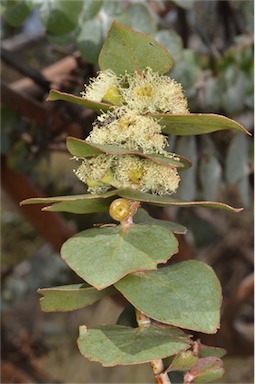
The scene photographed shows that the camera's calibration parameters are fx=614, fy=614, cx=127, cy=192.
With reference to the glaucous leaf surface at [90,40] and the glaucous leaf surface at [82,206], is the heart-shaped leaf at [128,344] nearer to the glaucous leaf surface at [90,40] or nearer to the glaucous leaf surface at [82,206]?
the glaucous leaf surface at [82,206]

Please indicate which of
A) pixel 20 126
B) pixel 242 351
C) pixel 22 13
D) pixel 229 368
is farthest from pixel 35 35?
pixel 229 368

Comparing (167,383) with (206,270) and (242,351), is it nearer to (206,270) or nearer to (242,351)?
(206,270)

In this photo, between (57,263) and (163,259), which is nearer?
(163,259)

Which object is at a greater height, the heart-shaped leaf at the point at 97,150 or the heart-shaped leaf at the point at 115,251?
the heart-shaped leaf at the point at 97,150

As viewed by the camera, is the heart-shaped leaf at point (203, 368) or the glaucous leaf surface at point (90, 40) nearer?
the heart-shaped leaf at point (203, 368)

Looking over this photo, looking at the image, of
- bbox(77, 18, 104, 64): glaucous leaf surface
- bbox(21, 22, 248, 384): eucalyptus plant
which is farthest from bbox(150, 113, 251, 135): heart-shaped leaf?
bbox(77, 18, 104, 64): glaucous leaf surface

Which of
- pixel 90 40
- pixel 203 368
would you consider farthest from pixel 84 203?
pixel 90 40

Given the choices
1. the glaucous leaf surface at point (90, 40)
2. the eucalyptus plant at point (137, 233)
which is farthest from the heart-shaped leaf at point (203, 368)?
the glaucous leaf surface at point (90, 40)

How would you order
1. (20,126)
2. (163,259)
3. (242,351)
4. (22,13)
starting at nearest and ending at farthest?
1. (163,259)
2. (22,13)
3. (20,126)
4. (242,351)
